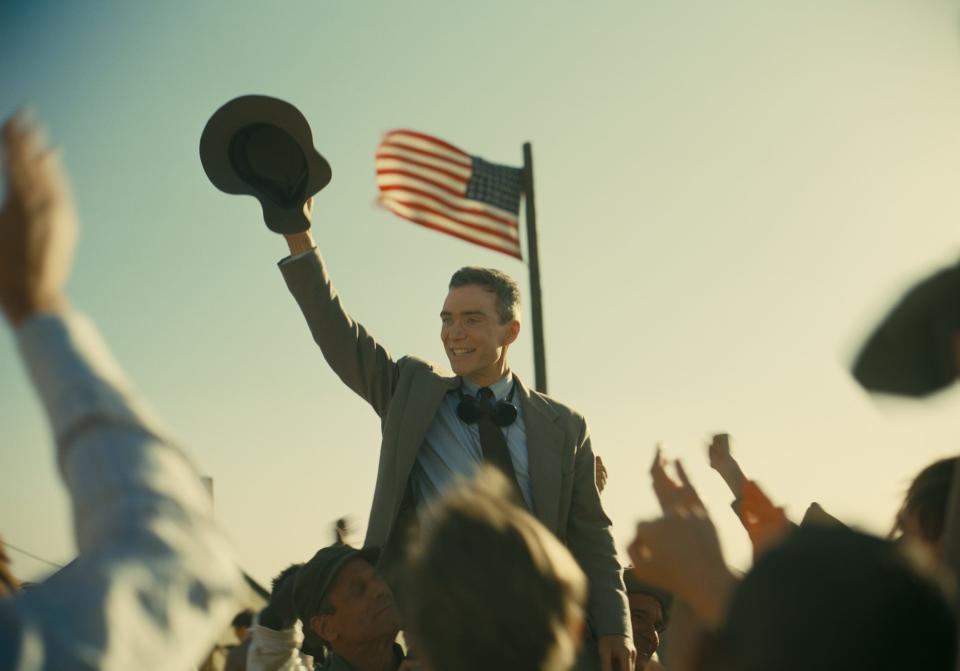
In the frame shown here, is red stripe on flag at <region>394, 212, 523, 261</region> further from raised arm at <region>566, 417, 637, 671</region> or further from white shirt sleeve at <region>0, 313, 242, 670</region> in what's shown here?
white shirt sleeve at <region>0, 313, 242, 670</region>

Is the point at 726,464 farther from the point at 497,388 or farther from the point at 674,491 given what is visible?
the point at 674,491

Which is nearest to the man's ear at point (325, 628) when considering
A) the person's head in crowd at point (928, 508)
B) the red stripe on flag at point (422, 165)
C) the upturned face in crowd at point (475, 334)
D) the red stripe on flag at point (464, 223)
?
the upturned face in crowd at point (475, 334)

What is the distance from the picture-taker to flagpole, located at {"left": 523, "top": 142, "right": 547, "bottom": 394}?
8.30 meters

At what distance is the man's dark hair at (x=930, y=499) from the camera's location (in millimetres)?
2705

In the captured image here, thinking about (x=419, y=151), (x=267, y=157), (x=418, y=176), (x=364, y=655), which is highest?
(x=419, y=151)

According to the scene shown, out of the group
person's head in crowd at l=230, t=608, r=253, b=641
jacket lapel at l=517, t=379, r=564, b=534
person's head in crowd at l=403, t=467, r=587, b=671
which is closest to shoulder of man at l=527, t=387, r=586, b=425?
jacket lapel at l=517, t=379, r=564, b=534

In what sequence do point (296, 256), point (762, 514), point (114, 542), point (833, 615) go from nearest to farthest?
1. point (114, 542)
2. point (833, 615)
3. point (762, 514)
4. point (296, 256)

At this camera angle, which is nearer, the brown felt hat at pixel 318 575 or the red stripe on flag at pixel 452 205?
the brown felt hat at pixel 318 575

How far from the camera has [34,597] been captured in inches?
35.0

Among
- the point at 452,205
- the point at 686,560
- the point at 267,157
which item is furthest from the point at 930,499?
the point at 452,205

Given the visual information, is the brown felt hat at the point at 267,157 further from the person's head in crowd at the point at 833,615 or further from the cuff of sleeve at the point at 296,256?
the person's head in crowd at the point at 833,615

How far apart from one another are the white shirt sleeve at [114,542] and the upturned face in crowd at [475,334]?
3425mm

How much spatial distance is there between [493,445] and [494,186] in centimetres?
497

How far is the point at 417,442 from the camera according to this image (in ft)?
13.5
